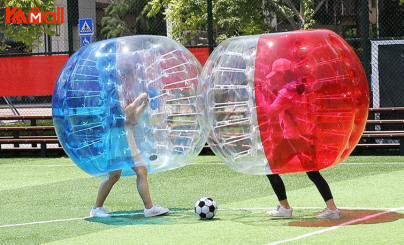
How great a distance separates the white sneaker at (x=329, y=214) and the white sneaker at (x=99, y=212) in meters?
2.51

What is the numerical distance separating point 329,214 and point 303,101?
54.4 inches

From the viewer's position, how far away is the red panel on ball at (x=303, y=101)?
7.96 metres

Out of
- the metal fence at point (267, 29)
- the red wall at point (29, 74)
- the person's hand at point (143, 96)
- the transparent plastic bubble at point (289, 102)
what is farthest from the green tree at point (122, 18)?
the transparent plastic bubble at point (289, 102)

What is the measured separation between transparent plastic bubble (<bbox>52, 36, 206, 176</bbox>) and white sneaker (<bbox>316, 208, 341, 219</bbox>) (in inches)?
63.1

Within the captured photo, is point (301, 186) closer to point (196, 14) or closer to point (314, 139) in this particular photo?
point (314, 139)

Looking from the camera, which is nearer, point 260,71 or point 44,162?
point 260,71

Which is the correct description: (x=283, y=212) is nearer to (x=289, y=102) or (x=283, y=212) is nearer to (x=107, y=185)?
(x=289, y=102)

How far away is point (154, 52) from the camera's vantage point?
29.9 ft

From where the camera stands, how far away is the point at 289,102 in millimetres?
7949

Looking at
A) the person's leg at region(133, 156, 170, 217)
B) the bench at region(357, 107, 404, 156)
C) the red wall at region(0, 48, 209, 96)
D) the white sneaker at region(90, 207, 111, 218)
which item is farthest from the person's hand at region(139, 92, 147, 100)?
the red wall at region(0, 48, 209, 96)

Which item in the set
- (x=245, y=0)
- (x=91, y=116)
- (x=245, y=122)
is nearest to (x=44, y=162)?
(x=91, y=116)

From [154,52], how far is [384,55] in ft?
26.9

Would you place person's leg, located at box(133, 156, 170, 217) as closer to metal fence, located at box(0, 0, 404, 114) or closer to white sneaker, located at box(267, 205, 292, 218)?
white sneaker, located at box(267, 205, 292, 218)

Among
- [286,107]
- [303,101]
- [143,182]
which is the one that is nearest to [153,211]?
[143,182]
